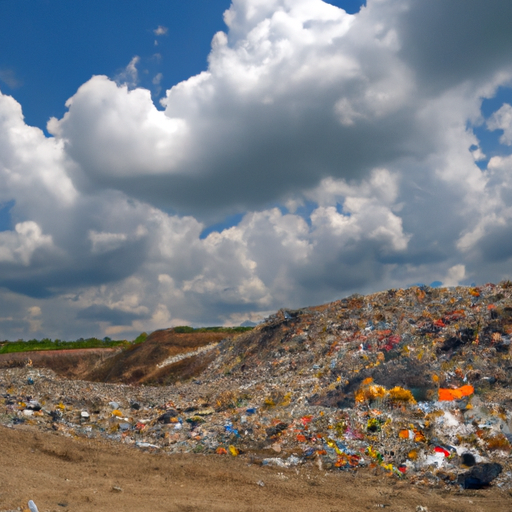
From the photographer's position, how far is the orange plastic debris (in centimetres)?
1098

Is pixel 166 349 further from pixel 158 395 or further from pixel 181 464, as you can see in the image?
pixel 181 464

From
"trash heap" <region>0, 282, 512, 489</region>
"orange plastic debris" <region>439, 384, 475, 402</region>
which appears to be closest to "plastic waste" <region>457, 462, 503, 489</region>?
"trash heap" <region>0, 282, 512, 489</region>

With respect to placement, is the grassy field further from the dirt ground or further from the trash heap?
the dirt ground

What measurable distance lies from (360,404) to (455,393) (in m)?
2.40

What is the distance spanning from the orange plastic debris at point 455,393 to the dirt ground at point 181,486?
2.89 meters

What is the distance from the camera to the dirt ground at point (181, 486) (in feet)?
21.8

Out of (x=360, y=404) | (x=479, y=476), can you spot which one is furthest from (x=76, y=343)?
(x=479, y=476)

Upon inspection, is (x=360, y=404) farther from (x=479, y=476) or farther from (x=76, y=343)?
(x=76, y=343)

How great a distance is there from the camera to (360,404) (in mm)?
11398

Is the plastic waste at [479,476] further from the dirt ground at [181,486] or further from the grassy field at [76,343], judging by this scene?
the grassy field at [76,343]

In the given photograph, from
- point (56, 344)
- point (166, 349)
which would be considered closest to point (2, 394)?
point (166, 349)

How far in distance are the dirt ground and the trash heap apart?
0.58 metres

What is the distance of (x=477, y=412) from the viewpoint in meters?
10.2

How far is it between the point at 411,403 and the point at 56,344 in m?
42.4
